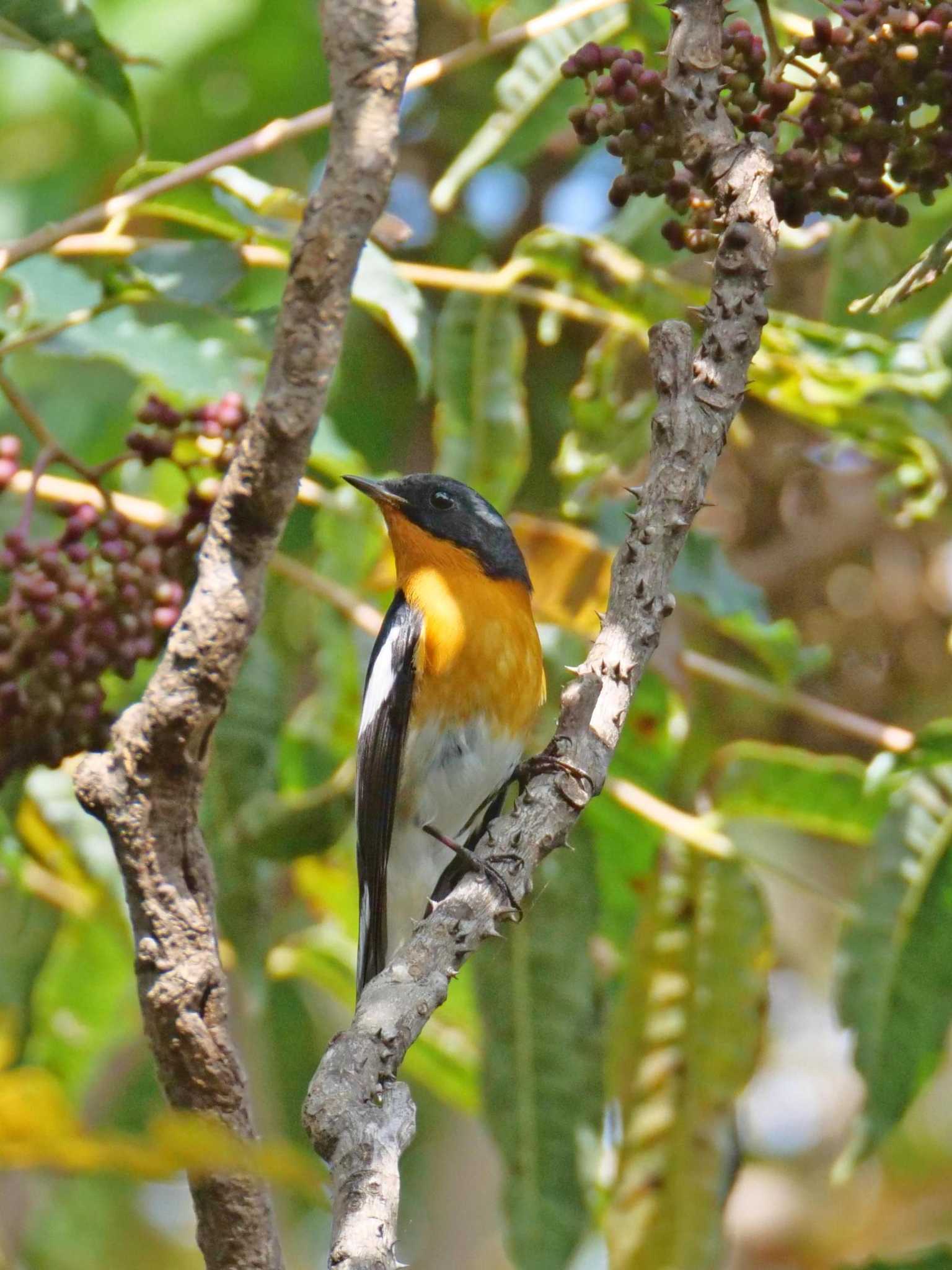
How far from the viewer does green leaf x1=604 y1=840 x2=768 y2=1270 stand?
386cm

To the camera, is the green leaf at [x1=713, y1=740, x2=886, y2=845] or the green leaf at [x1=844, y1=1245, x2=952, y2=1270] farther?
the green leaf at [x1=713, y1=740, x2=886, y2=845]

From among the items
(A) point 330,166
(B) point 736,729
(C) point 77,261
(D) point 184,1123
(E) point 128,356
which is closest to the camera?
(D) point 184,1123

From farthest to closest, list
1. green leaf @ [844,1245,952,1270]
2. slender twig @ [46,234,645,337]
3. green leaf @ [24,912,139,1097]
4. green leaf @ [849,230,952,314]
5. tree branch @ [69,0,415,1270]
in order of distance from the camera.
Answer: green leaf @ [24,912,139,1097] → slender twig @ [46,234,645,337] → green leaf @ [844,1245,952,1270] → green leaf @ [849,230,952,314] → tree branch @ [69,0,415,1270]

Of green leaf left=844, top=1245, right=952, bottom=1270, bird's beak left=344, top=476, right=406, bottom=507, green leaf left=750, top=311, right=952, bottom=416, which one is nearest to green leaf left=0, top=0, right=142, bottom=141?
bird's beak left=344, top=476, right=406, bottom=507

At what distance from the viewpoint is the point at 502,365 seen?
12.7 feet

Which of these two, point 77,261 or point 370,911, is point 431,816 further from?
point 77,261

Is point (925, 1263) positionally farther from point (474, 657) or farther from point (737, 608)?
point (474, 657)

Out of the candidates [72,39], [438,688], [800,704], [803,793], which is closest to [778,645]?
[800,704]

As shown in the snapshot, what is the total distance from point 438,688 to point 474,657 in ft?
0.42

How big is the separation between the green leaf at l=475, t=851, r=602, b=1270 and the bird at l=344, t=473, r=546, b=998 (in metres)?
0.28

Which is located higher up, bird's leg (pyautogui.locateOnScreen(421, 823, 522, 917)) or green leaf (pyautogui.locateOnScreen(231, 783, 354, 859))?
green leaf (pyautogui.locateOnScreen(231, 783, 354, 859))

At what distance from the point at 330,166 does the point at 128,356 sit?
158 cm

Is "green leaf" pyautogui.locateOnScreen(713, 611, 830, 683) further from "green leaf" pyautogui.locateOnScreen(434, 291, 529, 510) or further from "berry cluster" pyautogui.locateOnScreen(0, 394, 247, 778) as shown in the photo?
"berry cluster" pyautogui.locateOnScreen(0, 394, 247, 778)

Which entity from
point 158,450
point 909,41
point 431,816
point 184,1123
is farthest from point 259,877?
point 184,1123
